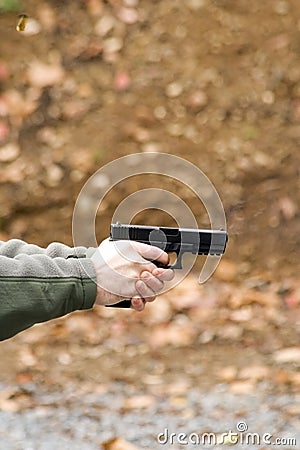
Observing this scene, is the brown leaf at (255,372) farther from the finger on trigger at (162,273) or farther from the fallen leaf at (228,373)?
the finger on trigger at (162,273)

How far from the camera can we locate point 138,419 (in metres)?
2.58

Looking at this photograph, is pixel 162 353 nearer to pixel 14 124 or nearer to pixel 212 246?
pixel 14 124

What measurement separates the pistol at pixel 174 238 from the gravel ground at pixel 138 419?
1096 millimetres

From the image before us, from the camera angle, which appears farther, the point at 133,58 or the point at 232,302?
the point at 133,58

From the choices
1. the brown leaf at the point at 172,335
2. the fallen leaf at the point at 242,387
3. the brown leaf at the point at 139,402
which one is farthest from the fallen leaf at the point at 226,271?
the brown leaf at the point at 139,402

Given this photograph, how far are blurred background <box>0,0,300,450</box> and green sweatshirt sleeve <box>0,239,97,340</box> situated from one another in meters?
1.46

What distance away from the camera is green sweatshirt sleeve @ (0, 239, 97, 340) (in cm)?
135

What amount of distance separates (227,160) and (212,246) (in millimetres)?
2050

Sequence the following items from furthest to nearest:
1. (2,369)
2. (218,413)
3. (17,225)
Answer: (17,225) < (2,369) < (218,413)

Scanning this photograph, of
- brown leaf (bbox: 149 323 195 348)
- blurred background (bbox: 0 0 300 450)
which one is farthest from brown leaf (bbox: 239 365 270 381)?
brown leaf (bbox: 149 323 195 348)

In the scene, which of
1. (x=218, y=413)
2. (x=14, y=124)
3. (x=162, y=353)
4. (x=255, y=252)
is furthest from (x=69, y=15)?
(x=218, y=413)

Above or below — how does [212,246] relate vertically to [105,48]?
below

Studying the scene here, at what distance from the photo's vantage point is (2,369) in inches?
112

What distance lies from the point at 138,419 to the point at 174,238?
1242 millimetres
